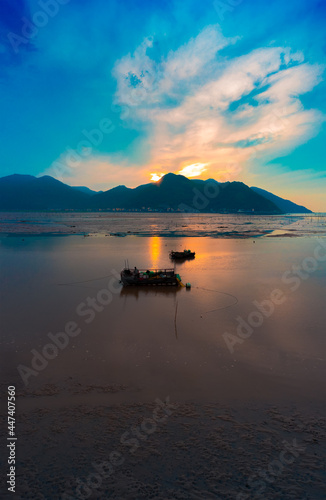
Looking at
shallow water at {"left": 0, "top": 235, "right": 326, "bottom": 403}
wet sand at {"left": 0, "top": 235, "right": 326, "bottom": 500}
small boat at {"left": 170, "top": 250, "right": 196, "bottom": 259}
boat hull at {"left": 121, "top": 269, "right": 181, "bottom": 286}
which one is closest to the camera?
wet sand at {"left": 0, "top": 235, "right": 326, "bottom": 500}

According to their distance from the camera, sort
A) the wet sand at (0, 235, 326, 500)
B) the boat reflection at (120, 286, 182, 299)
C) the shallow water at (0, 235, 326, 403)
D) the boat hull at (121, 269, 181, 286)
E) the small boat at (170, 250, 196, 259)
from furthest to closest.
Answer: the small boat at (170, 250, 196, 259), the boat hull at (121, 269, 181, 286), the boat reflection at (120, 286, 182, 299), the shallow water at (0, 235, 326, 403), the wet sand at (0, 235, 326, 500)

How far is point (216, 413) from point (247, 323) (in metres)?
9.26

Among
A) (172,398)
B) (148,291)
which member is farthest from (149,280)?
(172,398)

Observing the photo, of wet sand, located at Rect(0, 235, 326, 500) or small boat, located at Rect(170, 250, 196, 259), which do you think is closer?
wet sand, located at Rect(0, 235, 326, 500)

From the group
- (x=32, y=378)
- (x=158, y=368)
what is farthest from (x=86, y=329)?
(x=158, y=368)

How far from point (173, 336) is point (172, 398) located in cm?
554

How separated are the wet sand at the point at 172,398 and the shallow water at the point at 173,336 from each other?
84mm

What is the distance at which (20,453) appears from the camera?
8.71 m

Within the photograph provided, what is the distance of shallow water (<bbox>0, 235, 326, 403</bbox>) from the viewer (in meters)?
12.1

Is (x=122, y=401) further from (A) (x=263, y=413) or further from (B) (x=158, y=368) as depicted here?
(A) (x=263, y=413)

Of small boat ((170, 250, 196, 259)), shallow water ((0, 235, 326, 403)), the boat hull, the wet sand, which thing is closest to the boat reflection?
shallow water ((0, 235, 326, 403))

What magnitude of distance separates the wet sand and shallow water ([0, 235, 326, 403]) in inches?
3.3

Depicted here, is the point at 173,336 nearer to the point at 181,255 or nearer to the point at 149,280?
the point at 149,280

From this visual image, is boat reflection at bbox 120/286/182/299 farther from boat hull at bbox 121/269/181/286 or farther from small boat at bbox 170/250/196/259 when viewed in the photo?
small boat at bbox 170/250/196/259
